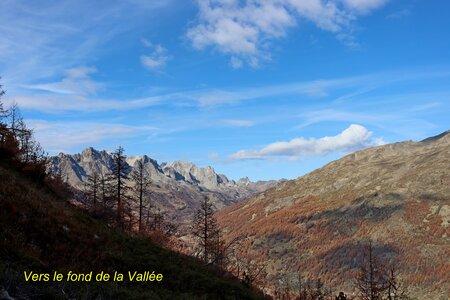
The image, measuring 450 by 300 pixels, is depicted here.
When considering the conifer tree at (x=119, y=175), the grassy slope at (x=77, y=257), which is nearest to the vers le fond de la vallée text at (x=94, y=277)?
the grassy slope at (x=77, y=257)

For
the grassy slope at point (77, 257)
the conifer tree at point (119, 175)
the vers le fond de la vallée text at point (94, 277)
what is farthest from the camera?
the conifer tree at point (119, 175)

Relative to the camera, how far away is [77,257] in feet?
48.6

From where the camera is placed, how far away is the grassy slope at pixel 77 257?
398 inches

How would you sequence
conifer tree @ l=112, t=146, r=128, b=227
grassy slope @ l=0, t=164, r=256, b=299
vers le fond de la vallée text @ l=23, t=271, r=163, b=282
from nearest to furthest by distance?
vers le fond de la vallée text @ l=23, t=271, r=163, b=282
grassy slope @ l=0, t=164, r=256, b=299
conifer tree @ l=112, t=146, r=128, b=227

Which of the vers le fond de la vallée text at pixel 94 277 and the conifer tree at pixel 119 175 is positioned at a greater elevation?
the conifer tree at pixel 119 175

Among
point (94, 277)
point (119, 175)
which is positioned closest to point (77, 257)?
point (94, 277)

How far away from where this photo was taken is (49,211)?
17.4 metres

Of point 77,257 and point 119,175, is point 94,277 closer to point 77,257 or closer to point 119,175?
point 77,257

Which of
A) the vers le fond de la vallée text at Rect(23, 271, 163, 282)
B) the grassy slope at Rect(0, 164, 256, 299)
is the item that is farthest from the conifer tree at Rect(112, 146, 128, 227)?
the vers le fond de la vallée text at Rect(23, 271, 163, 282)

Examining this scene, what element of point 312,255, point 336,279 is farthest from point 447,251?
point 312,255

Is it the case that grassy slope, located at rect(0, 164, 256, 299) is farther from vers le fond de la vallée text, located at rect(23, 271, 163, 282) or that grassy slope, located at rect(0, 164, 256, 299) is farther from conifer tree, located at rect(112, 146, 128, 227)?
conifer tree, located at rect(112, 146, 128, 227)

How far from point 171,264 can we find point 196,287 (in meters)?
2.15

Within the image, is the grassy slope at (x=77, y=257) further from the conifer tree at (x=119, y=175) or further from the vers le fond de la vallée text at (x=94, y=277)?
the conifer tree at (x=119, y=175)

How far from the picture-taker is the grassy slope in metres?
10.1
